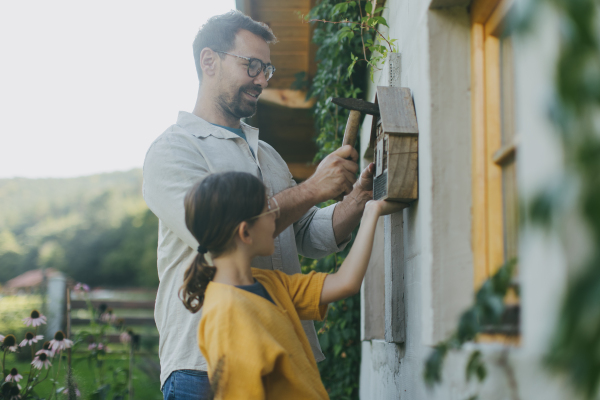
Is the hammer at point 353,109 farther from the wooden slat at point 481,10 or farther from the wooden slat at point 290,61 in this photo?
the wooden slat at point 290,61

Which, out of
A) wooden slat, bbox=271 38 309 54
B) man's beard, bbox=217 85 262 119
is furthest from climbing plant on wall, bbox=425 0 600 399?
wooden slat, bbox=271 38 309 54

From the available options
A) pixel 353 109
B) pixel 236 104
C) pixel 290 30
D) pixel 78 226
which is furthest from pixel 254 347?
pixel 78 226

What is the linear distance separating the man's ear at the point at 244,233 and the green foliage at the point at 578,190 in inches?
40.1

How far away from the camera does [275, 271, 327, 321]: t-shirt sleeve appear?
146cm

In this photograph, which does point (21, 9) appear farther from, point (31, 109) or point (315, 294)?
point (315, 294)

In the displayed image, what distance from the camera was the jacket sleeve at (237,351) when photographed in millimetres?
1125

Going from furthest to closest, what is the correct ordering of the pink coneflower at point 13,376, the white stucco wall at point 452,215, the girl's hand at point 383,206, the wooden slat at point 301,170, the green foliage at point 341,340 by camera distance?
the wooden slat at point 301,170 < the green foliage at point 341,340 < the pink coneflower at point 13,376 < the girl's hand at point 383,206 < the white stucco wall at point 452,215

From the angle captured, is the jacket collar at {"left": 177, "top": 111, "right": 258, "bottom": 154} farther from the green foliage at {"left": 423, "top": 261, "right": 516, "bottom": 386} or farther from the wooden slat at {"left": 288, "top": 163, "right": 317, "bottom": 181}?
the wooden slat at {"left": 288, "top": 163, "right": 317, "bottom": 181}

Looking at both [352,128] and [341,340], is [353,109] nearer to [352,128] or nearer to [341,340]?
[352,128]

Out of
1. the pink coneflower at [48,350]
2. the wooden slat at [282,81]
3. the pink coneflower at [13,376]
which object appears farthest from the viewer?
the wooden slat at [282,81]

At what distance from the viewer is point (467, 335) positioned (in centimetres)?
72

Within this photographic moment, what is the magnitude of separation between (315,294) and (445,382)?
0.44m

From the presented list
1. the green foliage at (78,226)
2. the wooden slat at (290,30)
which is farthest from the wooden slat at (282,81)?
the green foliage at (78,226)

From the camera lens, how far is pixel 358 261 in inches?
55.0
